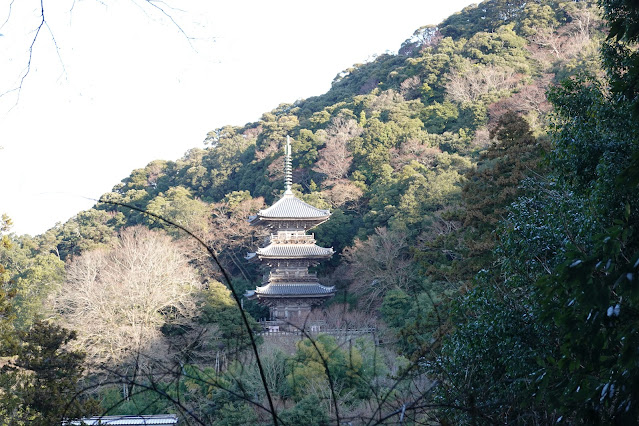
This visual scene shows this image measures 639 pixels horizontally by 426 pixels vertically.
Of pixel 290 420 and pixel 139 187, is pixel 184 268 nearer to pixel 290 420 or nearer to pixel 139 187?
pixel 290 420

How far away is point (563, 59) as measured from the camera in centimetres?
3091

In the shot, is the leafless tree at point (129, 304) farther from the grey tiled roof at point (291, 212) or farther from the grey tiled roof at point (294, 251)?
the grey tiled roof at point (291, 212)

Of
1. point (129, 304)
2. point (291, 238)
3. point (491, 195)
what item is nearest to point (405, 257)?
point (291, 238)

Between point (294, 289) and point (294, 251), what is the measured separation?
1.36m

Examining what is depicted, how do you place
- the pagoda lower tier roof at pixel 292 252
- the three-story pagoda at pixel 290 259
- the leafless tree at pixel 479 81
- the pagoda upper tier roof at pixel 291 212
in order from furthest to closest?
the leafless tree at pixel 479 81 < the pagoda upper tier roof at pixel 291 212 < the pagoda lower tier roof at pixel 292 252 < the three-story pagoda at pixel 290 259

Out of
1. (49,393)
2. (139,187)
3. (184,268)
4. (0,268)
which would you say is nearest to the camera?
(0,268)

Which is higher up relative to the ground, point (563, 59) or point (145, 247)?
point (563, 59)

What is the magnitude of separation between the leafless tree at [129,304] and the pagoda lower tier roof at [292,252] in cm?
306

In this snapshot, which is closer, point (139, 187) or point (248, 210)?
point (248, 210)

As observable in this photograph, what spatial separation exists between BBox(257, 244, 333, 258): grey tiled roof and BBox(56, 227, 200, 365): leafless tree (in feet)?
10.3

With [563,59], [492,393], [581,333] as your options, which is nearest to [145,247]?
[492,393]

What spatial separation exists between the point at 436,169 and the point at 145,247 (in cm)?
1152

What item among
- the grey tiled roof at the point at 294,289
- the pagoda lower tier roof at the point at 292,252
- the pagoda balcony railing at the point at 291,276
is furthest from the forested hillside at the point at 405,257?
the pagoda lower tier roof at the point at 292,252

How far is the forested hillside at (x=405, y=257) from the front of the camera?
2303 mm
